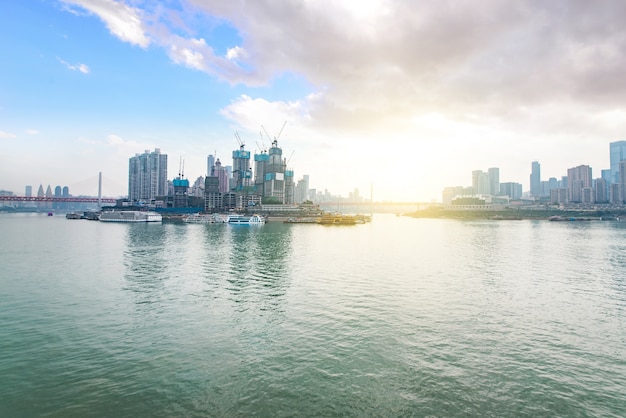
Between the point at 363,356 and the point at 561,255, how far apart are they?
213ft

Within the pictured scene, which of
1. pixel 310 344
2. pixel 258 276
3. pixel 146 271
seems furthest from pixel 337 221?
pixel 310 344

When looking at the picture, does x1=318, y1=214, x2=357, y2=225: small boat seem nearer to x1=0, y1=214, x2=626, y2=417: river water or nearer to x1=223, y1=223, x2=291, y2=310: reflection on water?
x1=223, y1=223, x2=291, y2=310: reflection on water

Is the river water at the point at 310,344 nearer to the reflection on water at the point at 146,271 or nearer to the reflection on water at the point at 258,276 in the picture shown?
the reflection on water at the point at 258,276

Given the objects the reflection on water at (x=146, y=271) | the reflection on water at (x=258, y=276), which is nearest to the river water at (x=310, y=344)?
the reflection on water at (x=258, y=276)

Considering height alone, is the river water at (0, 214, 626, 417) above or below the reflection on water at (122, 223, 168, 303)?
below

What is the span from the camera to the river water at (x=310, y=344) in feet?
50.5

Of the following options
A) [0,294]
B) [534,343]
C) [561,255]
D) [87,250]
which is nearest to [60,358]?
[0,294]

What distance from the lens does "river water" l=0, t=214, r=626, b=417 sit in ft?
50.5

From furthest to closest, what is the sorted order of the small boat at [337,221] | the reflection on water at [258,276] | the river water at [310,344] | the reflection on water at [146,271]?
the small boat at [337,221], the reflection on water at [146,271], the reflection on water at [258,276], the river water at [310,344]

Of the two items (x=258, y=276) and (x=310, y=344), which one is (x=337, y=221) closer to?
(x=258, y=276)

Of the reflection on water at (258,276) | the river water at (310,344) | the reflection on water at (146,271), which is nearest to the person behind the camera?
the river water at (310,344)

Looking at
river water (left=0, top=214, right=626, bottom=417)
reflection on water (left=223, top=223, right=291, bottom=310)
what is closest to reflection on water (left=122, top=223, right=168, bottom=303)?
river water (left=0, top=214, right=626, bottom=417)

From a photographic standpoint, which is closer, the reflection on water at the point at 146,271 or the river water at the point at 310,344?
the river water at the point at 310,344

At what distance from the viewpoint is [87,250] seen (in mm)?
68250
